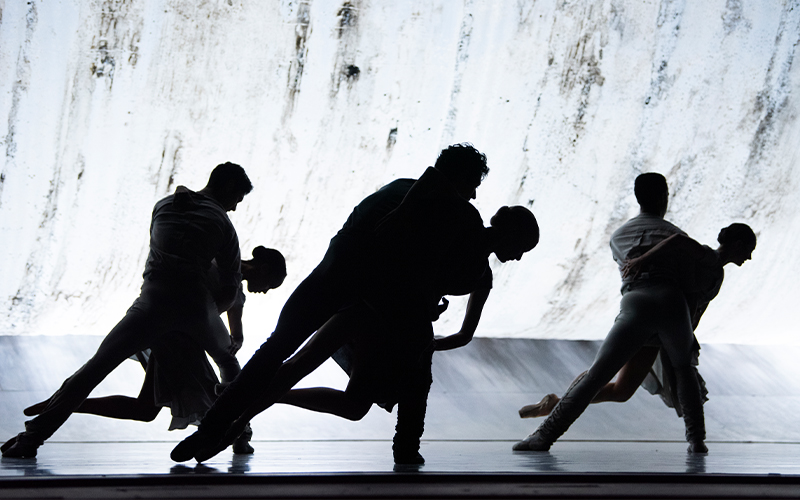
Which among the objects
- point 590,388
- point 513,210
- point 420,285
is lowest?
point 590,388

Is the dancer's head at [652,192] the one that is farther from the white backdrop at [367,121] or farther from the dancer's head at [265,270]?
the dancer's head at [265,270]

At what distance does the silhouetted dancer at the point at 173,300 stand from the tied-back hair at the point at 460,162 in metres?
0.78

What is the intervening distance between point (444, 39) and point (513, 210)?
171 cm

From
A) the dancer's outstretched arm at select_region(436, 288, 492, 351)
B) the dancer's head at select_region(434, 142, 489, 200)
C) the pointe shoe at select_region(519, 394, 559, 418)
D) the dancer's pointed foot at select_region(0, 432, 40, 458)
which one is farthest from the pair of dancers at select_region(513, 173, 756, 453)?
the dancer's pointed foot at select_region(0, 432, 40, 458)

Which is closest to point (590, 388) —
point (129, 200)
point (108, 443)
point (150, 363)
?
point (150, 363)

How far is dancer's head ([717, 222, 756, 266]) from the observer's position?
9.11 ft

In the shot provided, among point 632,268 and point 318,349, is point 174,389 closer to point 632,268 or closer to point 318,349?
point 318,349

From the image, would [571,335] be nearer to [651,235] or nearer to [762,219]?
[762,219]

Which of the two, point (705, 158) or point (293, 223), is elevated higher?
point (705, 158)

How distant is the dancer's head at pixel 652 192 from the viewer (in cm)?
272

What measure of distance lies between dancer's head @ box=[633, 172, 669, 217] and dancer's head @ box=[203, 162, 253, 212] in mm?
1440

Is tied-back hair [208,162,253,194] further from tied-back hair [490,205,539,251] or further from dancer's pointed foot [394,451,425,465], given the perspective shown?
dancer's pointed foot [394,451,425,465]

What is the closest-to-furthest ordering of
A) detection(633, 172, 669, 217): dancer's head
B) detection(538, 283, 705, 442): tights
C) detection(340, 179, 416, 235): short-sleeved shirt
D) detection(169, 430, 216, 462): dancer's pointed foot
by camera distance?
detection(169, 430, 216, 462): dancer's pointed foot, detection(340, 179, 416, 235): short-sleeved shirt, detection(538, 283, 705, 442): tights, detection(633, 172, 669, 217): dancer's head

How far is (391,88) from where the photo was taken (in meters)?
3.47
